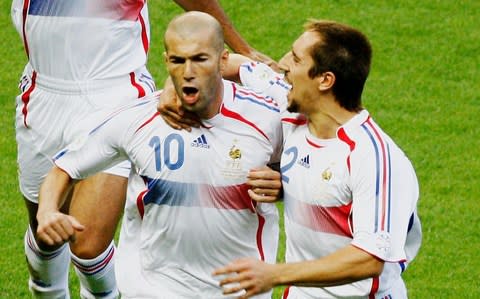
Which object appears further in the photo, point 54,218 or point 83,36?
point 83,36

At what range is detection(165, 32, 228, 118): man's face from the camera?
7.26 m

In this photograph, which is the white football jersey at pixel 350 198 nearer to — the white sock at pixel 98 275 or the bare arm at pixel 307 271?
the bare arm at pixel 307 271

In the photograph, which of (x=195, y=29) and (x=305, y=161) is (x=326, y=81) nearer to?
(x=305, y=161)

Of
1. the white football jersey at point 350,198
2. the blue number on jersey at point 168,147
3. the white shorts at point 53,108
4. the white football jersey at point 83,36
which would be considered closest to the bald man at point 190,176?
the blue number on jersey at point 168,147

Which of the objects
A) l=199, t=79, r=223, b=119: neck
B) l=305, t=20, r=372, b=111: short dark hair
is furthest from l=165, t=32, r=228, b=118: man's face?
l=305, t=20, r=372, b=111: short dark hair

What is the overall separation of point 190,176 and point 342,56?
36.5 inches

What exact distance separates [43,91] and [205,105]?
198 centimetres

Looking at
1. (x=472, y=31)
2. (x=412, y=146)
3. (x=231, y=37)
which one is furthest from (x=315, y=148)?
(x=472, y=31)

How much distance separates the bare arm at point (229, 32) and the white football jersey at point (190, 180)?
81cm

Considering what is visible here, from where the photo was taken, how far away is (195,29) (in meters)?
7.33

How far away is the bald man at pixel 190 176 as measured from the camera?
7547 mm

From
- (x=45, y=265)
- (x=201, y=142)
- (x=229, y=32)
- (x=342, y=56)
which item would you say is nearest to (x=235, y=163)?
(x=201, y=142)

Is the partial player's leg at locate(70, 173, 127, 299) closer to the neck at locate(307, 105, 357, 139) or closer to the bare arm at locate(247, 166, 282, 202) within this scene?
the bare arm at locate(247, 166, 282, 202)

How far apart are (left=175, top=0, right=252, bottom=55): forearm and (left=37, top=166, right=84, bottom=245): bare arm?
1519mm
